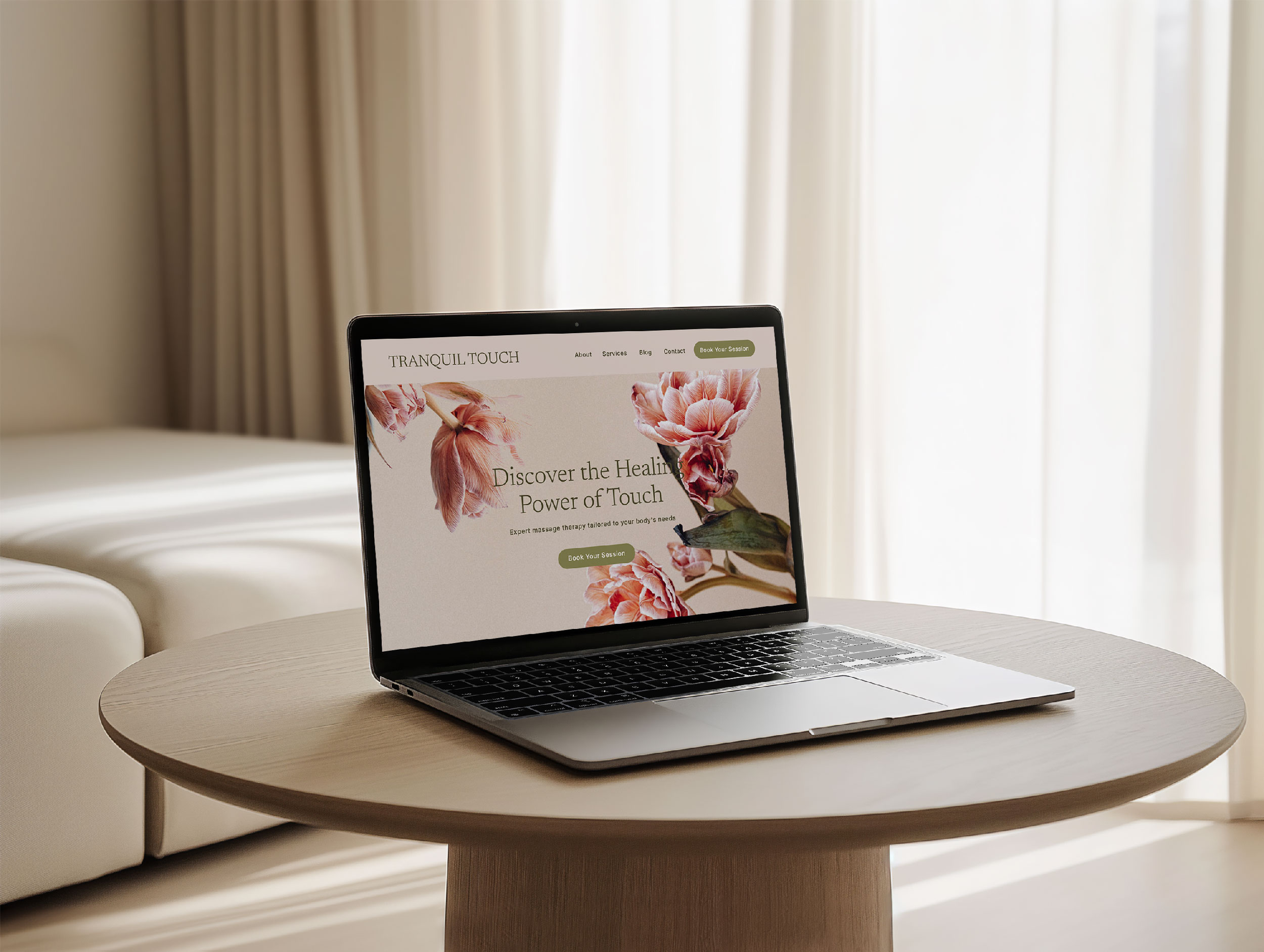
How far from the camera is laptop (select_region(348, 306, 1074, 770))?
0.84 m

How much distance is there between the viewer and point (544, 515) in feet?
3.15

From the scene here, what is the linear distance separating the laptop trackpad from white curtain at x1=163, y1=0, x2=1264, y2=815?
1359 millimetres

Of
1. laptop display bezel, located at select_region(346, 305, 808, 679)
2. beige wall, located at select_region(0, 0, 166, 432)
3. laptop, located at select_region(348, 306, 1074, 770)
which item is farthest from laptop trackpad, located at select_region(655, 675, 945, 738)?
beige wall, located at select_region(0, 0, 166, 432)

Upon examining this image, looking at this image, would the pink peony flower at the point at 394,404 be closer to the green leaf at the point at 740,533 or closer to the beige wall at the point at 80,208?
the green leaf at the point at 740,533

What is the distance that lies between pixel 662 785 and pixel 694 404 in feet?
1.32

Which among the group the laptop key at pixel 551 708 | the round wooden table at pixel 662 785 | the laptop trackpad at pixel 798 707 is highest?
the laptop key at pixel 551 708

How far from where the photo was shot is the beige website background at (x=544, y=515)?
91 cm

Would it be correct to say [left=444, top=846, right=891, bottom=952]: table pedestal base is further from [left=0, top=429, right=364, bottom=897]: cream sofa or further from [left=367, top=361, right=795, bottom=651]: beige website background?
[left=0, top=429, right=364, bottom=897]: cream sofa

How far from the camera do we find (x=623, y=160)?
8.84 ft

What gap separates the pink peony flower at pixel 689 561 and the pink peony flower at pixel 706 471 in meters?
0.04

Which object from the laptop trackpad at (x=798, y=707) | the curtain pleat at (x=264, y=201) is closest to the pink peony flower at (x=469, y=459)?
the laptop trackpad at (x=798, y=707)

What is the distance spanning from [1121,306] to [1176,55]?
0.38 m

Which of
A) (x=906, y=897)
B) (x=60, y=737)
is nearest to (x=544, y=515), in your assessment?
(x=60, y=737)

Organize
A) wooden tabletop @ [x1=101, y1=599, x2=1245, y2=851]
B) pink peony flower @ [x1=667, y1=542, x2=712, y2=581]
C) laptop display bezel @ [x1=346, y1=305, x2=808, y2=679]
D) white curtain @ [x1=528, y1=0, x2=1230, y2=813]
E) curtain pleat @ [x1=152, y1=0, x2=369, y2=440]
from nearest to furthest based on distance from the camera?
wooden tabletop @ [x1=101, y1=599, x2=1245, y2=851] < laptop display bezel @ [x1=346, y1=305, x2=808, y2=679] < pink peony flower @ [x1=667, y1=542, x2=712, y2=581] < white curtain @ [x1=528, y1=0, x2=1230, y2=813] < curtain pleat @ [x1=152, y1=0, x2=369, y2=440]
